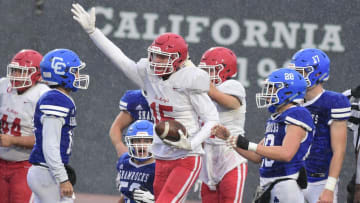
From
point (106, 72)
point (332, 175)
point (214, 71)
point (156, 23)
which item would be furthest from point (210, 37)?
point (332, 175)

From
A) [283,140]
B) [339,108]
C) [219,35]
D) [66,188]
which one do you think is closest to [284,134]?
[283,140]

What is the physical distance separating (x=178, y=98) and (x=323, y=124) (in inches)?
46.2

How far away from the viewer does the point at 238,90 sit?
243 inches

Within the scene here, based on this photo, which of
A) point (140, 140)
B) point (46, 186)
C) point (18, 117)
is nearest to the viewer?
point (46, 186)

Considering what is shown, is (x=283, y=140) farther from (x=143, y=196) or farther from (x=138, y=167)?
(x=138, y=167)

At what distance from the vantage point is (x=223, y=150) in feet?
20.6

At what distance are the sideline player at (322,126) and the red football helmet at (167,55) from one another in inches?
39.1

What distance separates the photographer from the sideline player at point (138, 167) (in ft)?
19.5

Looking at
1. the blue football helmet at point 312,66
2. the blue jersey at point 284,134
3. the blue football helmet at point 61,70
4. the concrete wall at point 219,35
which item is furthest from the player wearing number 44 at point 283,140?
the concrete wall at point 219,35

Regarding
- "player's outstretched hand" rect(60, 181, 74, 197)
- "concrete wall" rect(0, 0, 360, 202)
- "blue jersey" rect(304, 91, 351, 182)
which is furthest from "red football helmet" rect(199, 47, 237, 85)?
"concrete wall" rect(0, 0, 360, 202)

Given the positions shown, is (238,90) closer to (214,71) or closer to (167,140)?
(214,71)

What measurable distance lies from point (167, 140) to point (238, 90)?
4.21 feet

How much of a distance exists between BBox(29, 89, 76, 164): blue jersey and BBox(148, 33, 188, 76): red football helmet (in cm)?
67

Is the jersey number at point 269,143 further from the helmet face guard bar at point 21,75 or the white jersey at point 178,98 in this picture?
the helmet face guard bar at point 21,75
